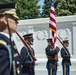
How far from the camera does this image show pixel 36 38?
44.4 feet

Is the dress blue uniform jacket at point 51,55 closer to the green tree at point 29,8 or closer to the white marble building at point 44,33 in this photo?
the white marble building at point 44,33

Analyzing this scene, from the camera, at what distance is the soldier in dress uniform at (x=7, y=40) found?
233 cm

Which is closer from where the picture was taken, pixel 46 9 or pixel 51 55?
pixel 51 55

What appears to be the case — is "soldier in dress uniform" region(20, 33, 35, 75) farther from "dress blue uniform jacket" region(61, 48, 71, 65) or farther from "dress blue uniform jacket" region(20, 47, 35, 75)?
"dress blue uniform jacket" region(61, 48, 71, 65)

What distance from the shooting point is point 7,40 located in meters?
2.46

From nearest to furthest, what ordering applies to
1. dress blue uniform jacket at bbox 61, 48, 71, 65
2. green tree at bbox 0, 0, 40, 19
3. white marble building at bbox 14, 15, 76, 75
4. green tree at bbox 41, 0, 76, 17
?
1. dress blue uniform jacket at bbox 61, 48, 71, 65
2. white marble building at bbox 14, 15, 76, 75
3. green tree at bbox 0, 0, 40, 19
4. green tree at bbox 41, 0, 76, 17

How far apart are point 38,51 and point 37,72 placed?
0.94 metres

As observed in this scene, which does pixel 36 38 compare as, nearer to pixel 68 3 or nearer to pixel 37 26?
pixel 37 26

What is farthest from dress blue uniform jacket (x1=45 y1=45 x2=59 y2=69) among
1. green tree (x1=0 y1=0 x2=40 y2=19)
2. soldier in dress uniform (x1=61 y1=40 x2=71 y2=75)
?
green tree (x1=0 y1=0 x2=40 y2=19)

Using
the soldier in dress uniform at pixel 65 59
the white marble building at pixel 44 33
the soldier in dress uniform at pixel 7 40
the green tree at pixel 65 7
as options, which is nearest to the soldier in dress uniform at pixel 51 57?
the soldier in dress uniform at pixel 65 59

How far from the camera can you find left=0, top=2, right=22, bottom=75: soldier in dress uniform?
7.63 feet

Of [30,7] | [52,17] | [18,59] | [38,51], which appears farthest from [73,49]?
[30,7]

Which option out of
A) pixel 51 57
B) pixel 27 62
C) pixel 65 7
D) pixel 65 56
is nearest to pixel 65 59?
pixel 65 56

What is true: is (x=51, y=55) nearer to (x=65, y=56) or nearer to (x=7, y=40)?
(x=65, y=56)
